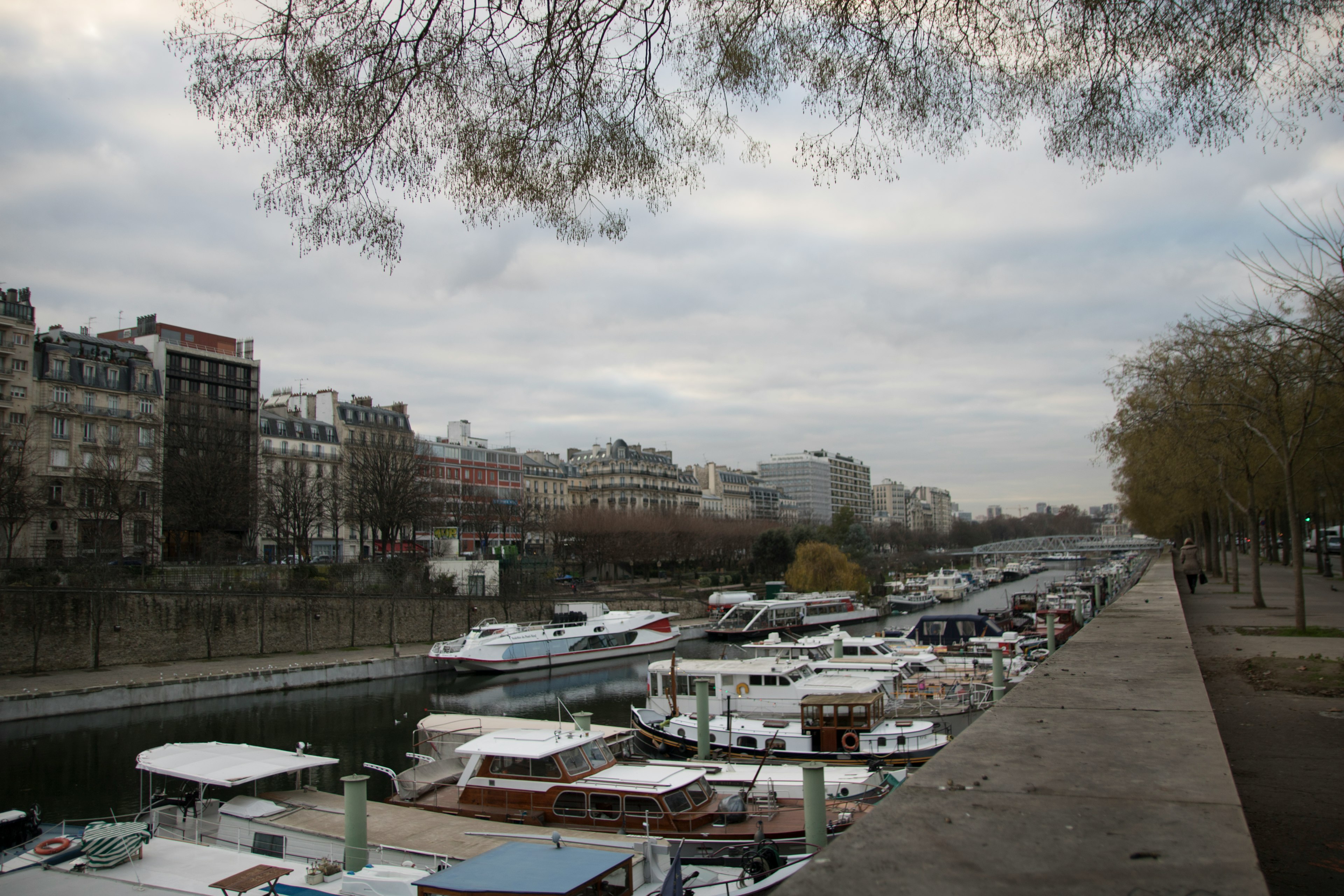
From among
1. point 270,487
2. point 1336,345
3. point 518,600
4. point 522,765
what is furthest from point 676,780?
point 270,487

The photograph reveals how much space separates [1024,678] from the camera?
229 inches

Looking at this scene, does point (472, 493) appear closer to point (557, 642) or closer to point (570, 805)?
point (557, 642)

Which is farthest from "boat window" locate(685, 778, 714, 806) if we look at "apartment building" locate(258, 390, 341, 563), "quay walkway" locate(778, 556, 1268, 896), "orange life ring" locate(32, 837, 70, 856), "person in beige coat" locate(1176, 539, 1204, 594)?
"apartment building" locate(258, 390, 341, 563)

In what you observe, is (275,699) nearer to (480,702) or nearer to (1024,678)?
(480,702)

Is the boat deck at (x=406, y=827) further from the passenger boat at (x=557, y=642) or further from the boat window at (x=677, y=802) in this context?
the passenger boat at (x=557, y=642)

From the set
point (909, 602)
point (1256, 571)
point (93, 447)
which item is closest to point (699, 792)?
point (1256, 571)

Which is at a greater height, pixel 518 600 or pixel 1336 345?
pixel 1336 345

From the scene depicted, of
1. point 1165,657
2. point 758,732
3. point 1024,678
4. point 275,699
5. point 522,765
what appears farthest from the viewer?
point 275,699

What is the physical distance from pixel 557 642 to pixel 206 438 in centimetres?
2621

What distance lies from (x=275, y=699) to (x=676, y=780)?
22.4 meters

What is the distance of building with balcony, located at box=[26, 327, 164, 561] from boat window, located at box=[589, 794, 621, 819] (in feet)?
114

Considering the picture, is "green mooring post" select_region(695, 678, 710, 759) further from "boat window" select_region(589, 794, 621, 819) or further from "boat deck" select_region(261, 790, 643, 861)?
"boat deck" select_region(261, 790, 643, 861)

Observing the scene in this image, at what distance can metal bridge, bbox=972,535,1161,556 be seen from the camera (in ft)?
488

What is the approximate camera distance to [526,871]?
30.7 feet
